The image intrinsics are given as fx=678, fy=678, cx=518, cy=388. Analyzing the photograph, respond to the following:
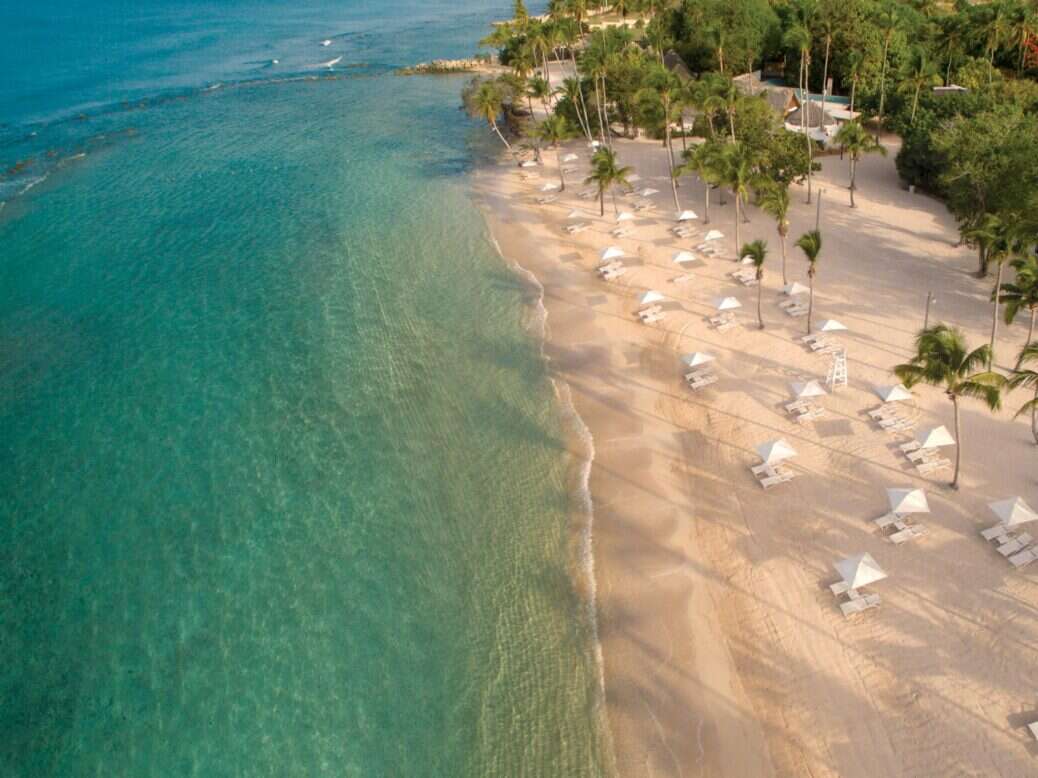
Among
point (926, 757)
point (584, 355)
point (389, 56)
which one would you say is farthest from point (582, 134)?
point (389, 56)

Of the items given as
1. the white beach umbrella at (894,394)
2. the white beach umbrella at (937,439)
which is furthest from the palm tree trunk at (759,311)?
the white beach umbrella at (937,439)

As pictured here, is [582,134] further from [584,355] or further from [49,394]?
[49,394]

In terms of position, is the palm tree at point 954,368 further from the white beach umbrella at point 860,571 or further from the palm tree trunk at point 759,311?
the palm tree trunk at point 759,311

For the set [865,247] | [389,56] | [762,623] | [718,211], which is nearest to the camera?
[762,623]

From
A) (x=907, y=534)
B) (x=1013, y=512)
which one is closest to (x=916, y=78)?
(x=1013, y=512)

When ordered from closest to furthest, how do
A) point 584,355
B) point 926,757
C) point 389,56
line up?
point 926,757
point 584,355
point 389,56

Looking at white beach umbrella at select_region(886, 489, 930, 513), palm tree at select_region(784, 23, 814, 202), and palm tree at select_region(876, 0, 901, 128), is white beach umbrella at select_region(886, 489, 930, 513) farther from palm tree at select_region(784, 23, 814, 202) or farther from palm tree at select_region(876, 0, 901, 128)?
Answer: palm tree at select_region(876, 0, 901, 128)

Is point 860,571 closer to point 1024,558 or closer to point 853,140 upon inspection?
point 1024,558
